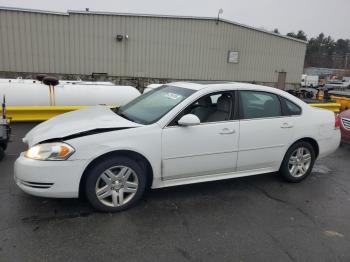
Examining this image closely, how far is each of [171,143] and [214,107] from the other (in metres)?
0.96

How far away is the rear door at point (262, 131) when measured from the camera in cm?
412

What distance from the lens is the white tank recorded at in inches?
337

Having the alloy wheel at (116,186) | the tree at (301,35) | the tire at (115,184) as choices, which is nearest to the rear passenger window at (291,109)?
the tire at (115,184)

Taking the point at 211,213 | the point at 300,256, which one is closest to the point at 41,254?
the point at 211,213

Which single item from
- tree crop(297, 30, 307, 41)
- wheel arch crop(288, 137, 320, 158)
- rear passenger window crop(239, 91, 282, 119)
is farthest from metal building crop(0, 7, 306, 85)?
tree crop(297, 30, 307, 41)

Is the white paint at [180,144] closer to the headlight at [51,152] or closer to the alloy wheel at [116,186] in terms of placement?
the headlight at [51,152]

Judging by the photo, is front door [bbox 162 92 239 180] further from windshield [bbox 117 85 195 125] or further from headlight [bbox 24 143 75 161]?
headlight [bbox 24 143 75 161]

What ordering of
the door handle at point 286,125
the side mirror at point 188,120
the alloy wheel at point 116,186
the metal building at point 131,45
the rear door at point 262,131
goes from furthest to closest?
the metal building at point 131,45 → the door handle at point 286,125 → the rear door at point 262,131 → the side mirror at point 188,120 → the alloy wheel at point 116,186

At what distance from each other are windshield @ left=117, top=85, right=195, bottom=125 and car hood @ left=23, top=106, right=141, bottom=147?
0.63 feet

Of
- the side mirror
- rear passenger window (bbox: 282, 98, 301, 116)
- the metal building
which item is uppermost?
the metal building

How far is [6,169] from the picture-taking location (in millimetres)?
4715

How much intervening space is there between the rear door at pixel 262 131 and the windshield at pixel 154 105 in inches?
34.2

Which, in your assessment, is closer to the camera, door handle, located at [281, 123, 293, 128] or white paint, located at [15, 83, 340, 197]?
white paint, located at [15, 83, 340, 197]

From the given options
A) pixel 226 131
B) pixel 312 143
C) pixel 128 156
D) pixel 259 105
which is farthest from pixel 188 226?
pixel 312 143
